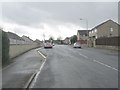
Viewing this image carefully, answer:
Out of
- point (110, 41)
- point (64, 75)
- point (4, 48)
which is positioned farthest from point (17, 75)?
point (110, 41)

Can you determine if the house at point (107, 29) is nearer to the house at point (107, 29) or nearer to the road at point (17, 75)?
the house at point (107, 29)

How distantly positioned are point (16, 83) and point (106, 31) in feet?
278

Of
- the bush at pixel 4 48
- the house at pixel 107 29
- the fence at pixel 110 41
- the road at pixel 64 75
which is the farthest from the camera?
the house at pixel 107 29

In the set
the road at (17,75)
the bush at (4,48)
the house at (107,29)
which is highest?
the house at (107,29)

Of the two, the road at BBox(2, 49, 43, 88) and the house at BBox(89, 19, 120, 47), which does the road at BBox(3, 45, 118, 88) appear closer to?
the road at BBox(2, 49, 43, 88)

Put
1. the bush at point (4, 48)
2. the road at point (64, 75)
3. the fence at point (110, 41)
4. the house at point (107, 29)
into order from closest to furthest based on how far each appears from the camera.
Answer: the road at point (64, 75), the bush at point (4, 48), the fence at point (110, 41), the house at point (107, 29)

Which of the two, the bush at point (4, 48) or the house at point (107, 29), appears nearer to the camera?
the bush at point (4, 48)

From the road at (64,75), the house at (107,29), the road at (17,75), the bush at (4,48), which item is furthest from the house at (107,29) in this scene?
the road at (17,75)

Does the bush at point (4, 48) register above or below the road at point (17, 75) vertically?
above

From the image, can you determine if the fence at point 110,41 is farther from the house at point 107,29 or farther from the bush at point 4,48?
the bush at point 4,48

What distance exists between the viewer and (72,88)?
9.76 metres

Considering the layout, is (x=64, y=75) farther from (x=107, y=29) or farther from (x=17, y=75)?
(x=107, y=29)

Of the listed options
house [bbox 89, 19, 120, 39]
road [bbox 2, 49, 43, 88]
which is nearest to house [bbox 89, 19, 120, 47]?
house [bbox 89, 19, 120, 39]

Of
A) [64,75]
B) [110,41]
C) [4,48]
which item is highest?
[110,41]
